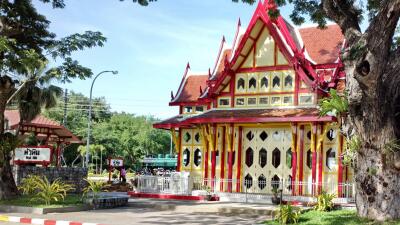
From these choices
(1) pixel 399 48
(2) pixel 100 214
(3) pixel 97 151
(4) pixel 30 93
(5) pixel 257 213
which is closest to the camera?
(1) pixel 399 48

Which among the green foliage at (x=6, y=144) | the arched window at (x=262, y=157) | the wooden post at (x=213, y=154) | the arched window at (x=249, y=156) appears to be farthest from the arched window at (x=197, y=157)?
the green foliage at (x=6, y=144)

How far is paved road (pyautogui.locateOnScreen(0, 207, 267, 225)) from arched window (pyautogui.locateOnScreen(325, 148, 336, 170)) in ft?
21.4

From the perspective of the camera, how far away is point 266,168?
23422 mm

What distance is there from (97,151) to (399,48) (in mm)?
53310

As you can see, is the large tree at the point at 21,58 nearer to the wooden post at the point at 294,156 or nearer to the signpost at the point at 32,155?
the signpost at the point at 32,155

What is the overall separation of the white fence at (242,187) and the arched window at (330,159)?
32.4 inches

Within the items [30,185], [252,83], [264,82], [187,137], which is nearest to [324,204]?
[264,82]

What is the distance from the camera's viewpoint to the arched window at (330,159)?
21.9 meters

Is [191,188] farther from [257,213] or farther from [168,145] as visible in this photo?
[168,145]

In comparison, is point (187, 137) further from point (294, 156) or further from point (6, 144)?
point (6, 144)

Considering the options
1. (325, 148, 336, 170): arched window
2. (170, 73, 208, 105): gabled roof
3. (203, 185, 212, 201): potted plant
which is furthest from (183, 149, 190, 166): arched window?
(325, 148, 336, 170): arched window

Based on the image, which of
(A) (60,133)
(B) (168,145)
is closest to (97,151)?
(B) (168,145)

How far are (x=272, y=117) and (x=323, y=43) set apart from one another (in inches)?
232

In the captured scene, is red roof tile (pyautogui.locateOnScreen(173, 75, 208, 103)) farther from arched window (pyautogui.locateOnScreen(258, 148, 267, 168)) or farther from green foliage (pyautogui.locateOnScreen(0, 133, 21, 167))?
green foliage (pyautogui.locateOnScreen(0, 133, 21, 167))
